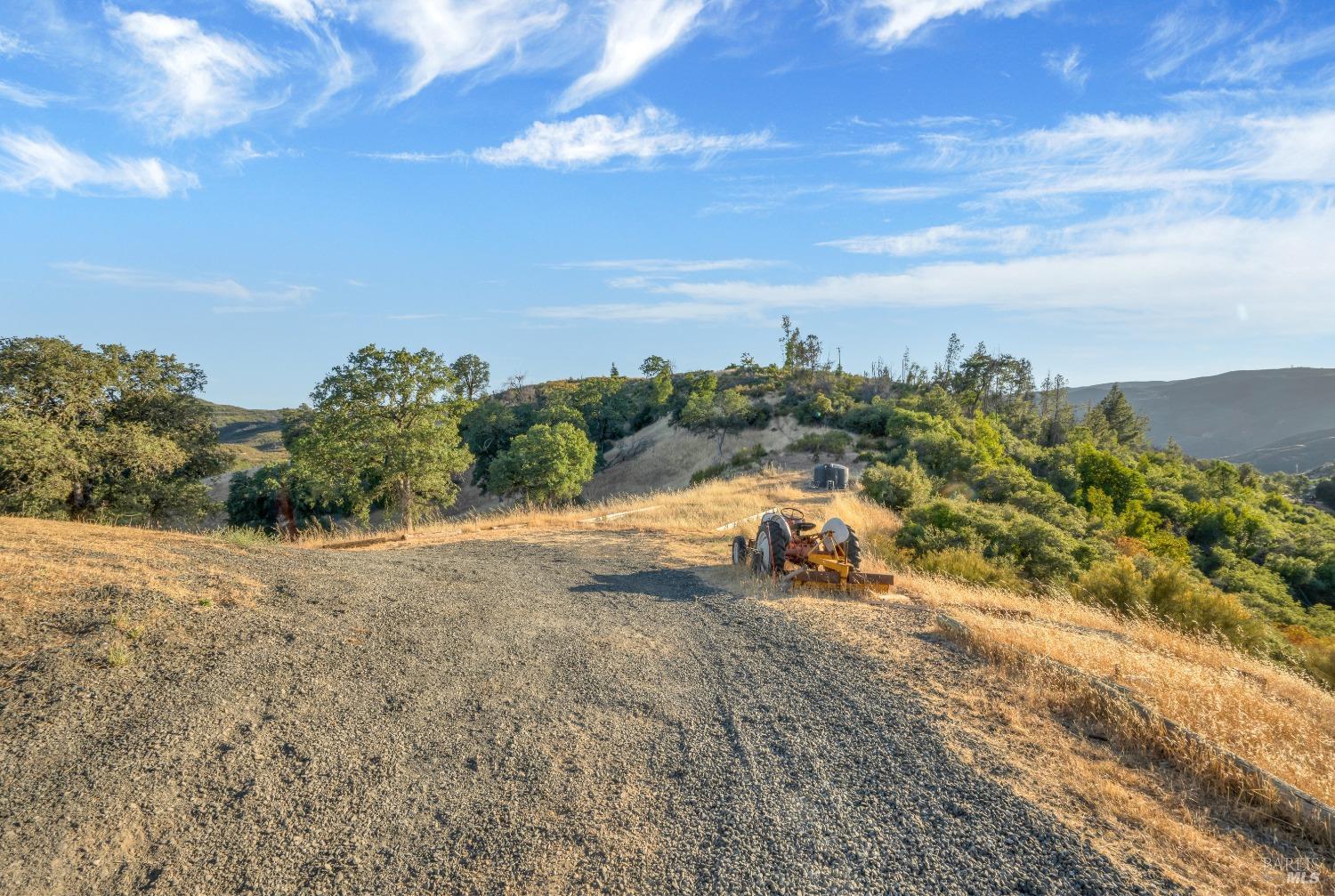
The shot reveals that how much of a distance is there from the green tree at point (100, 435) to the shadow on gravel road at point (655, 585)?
1748 centimetres

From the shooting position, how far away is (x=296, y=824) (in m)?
4.04

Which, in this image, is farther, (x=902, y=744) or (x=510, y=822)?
(x=902, y=744)

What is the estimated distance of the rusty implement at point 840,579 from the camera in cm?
1102

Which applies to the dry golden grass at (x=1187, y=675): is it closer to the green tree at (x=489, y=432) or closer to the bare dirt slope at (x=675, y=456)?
the bare dirt slope at (x=675, y=456)

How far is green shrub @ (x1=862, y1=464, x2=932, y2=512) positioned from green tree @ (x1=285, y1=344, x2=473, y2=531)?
52.6 ft

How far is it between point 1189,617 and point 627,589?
10840mm

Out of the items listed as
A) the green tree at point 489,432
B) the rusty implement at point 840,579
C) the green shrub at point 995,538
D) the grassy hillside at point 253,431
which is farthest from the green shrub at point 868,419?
the grassy hillside at point 253,431

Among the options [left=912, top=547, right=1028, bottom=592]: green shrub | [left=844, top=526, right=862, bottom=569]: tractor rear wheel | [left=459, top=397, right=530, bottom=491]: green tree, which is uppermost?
[left=459, top=397, right=530, bottom=491]: green tree

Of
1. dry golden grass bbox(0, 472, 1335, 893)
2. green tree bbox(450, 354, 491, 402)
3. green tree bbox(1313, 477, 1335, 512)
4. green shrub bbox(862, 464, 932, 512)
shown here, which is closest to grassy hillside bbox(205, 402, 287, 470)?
green tree bbox(450, 354, 491, 402)

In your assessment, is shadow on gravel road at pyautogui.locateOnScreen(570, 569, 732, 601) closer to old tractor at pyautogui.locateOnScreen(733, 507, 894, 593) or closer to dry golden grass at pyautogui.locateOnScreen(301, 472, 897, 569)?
old tractor at pyautogui.locateOnScreen(733, 507, 894, 593)

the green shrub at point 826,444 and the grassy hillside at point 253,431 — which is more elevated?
the grassy hillside at point 253,431

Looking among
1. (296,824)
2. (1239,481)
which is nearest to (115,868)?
(296,824)

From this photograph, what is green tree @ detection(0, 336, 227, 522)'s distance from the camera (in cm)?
1880

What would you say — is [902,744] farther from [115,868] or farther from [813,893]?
[115,868]
